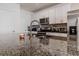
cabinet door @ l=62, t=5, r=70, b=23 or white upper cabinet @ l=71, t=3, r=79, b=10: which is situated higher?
white upper cabinet @ l=71, t=3, r=79, b=10

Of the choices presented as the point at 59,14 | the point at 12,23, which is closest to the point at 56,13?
the point at 59,14

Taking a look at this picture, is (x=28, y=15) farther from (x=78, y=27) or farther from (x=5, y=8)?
(x=78, y=27)

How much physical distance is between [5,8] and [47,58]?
67 centimetres

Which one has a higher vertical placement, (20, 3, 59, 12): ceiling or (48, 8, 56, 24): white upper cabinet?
(20, 3, 59, 12): ceiling

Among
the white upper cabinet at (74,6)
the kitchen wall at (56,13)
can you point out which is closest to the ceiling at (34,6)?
the kitchen wall at (56,13)

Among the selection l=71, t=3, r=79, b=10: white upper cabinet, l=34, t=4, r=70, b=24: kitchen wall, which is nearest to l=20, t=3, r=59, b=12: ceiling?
l=34, t=4, r=70, b=24: kitchen wall

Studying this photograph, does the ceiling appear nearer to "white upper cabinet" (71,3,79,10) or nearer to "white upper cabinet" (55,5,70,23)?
"white upper cabinet" (55,5,70,23)

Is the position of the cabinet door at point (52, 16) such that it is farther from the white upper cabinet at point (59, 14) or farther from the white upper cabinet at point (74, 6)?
the white upper cabinet at point (74, 6)

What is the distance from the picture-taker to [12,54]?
1.37 metres

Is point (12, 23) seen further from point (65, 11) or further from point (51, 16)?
point (65, 11)

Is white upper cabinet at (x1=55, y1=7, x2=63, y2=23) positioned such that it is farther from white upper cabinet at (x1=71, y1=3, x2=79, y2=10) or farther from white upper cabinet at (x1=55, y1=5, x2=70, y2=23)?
white upper cabinet at (x1=71, y1=3, x2=79, y2=10)

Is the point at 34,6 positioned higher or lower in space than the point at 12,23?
higher

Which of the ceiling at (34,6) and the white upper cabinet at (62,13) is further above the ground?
the ceiling at (34,6)

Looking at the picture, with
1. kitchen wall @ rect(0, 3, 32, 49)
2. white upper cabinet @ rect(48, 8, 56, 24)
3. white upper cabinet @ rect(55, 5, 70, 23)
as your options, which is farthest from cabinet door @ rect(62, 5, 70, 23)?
kitchen wall @ rect(0, 3, 32, 49)
